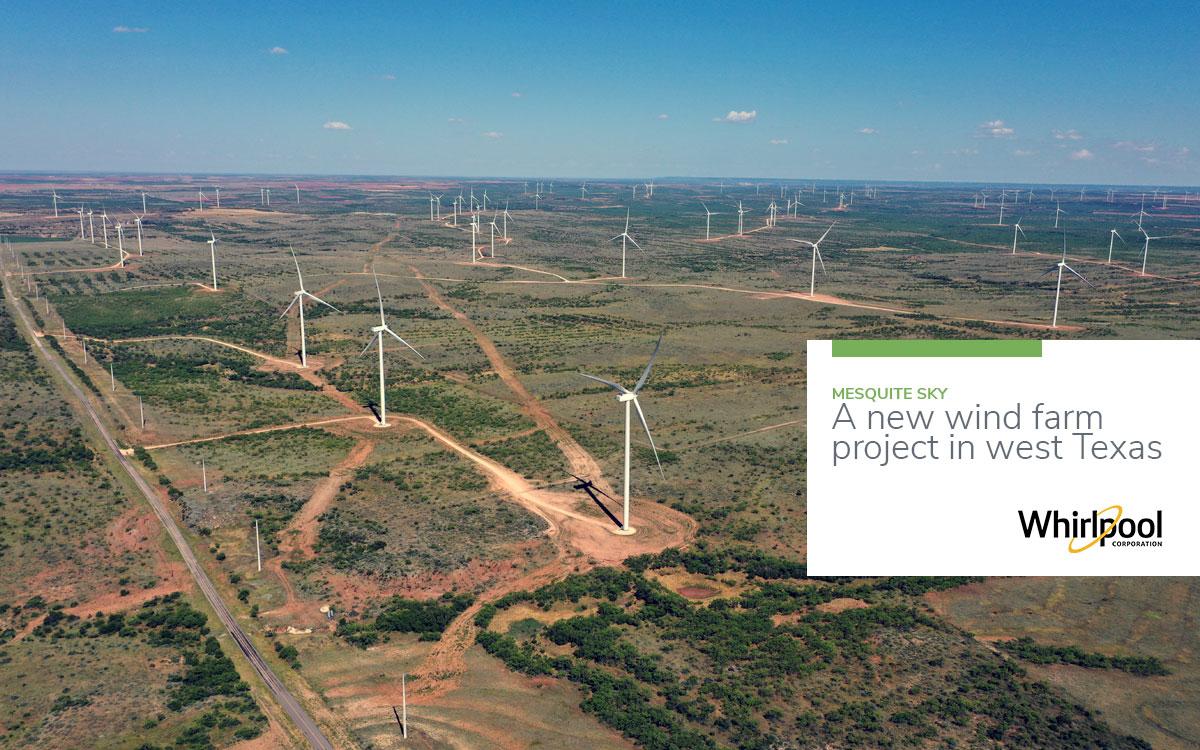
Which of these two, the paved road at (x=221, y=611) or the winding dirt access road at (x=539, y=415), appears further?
the winding dirt access road at (x=539, y=415)

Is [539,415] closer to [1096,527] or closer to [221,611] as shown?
[221,611]

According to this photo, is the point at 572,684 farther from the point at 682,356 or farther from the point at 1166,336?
the point at 1166,336

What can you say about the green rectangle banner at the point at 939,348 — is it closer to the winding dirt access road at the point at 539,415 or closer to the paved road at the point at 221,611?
the paved road at the point at 221,611

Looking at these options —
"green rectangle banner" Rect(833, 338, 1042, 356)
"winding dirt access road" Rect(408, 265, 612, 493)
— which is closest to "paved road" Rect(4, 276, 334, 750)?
"green rectangle banner" Rect(833, 338, 1042, 356)

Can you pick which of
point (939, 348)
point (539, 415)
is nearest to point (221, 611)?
point (939, 348)

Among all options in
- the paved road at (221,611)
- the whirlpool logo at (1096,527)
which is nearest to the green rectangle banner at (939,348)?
the whirlpool logo at (1096,527)

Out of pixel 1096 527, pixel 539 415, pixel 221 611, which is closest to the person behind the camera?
pixel 1096 527

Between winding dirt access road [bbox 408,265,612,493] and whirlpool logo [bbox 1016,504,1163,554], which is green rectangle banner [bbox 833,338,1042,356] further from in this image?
winding dirt access road [bbox 408,265,612,493]

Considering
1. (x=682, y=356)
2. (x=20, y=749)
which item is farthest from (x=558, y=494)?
(x=682, y=356)

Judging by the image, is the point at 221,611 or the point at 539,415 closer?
the point at 221,611

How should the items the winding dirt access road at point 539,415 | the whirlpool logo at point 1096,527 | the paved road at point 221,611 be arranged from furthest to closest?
the winding dirt access road at point 539,415
the paved road at point 221,611
the whirlpool logo at point 1096,527
